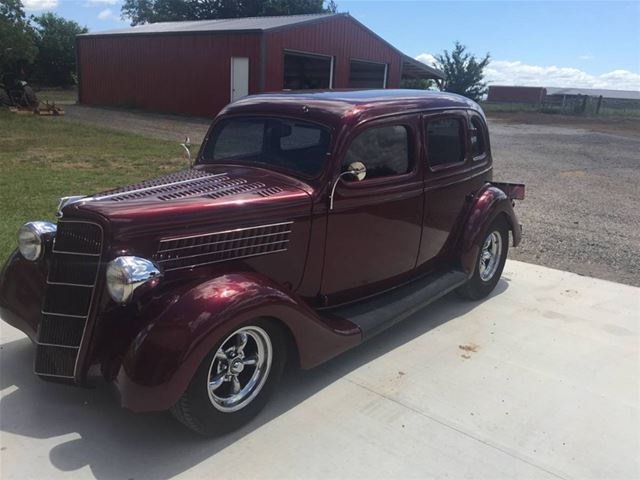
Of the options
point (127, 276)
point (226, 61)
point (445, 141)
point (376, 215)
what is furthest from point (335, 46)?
point (127, 276)

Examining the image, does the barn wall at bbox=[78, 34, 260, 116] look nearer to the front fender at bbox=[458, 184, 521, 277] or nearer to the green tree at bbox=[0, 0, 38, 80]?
the green tree at bbox=[0, 0, 38, 80]

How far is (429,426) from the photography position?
2922 mm

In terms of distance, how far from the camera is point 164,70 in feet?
72.0

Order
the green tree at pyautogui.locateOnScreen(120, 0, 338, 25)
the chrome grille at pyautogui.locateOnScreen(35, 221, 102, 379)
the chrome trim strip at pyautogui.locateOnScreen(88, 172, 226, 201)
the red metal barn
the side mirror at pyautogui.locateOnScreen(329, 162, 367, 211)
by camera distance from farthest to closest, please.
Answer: the green tree at pyautogui.locateOnScreen(120, 0, 338, 25), the red metal barn, the side mirror at pyautogui.locateOnScreen(329, 162, 367, 211), the chrome trim strip at pyautogui.locateOnScreen(88, 172, 226, 201), the chrome grille at pyautogui.locateOnScreen(35, 221, 102, 379)

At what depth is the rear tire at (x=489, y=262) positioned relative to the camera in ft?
15.2

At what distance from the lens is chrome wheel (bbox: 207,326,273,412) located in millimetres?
2740

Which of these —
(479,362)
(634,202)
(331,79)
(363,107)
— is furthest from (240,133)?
(331,79)

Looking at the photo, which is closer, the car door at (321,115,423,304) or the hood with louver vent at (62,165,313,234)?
the hood with louver vent at (62,165,313,234)

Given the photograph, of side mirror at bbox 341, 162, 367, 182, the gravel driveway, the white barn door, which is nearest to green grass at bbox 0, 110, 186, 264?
side mirror at bbox 341, 162, 367, 182

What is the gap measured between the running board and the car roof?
125cm

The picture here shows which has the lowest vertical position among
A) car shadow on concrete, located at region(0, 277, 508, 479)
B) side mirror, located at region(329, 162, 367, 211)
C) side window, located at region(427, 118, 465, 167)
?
car shadow on concrete, located at region(0, 277, 508, 479)

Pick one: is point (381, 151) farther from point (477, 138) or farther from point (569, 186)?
point (569, 186)

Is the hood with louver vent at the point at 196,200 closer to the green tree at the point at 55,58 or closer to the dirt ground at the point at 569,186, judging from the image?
the dirt ground at the point at 569,186

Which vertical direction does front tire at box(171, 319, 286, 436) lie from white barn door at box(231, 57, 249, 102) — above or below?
below
